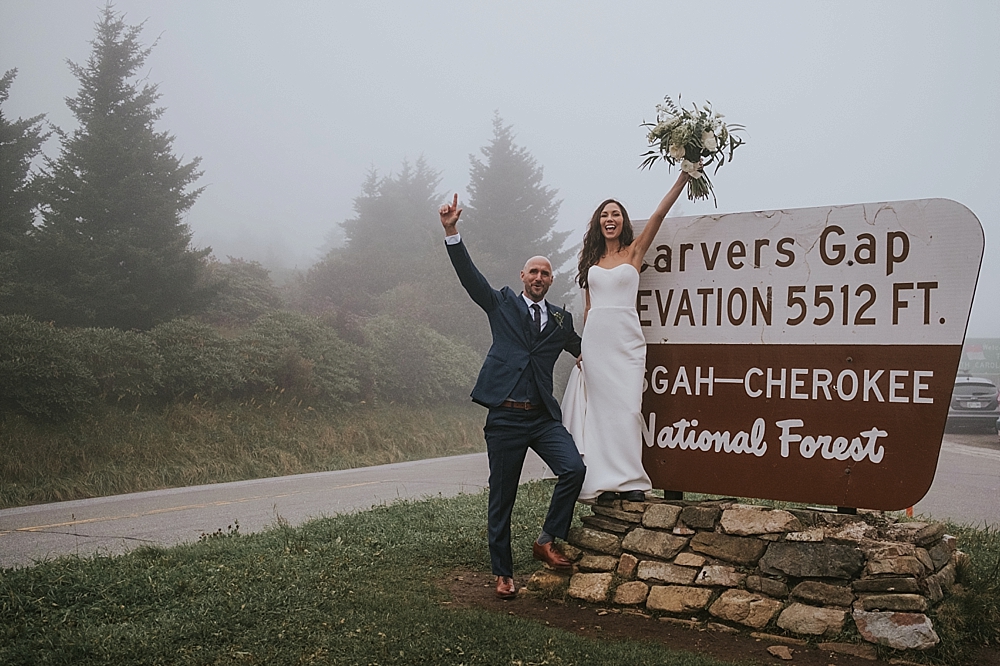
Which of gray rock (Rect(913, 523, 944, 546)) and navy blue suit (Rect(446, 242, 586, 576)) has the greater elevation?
navy blue suit (Rect(446, 242, 586, 576))

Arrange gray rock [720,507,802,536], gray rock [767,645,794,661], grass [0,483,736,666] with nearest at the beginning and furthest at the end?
grass [0,483,736,666], gray rock [767,645,794,661], gray rock [720,507,802,536]

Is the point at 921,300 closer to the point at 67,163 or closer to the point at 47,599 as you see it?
the point at 47,599

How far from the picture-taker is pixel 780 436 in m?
5.26

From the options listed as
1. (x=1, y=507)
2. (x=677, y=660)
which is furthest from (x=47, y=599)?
(x=1, y=507)

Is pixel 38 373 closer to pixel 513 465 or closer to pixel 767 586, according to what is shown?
pixel 513 465

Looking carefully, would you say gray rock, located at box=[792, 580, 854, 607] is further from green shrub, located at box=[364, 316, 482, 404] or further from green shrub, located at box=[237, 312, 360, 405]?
green shrub, located at box=[364, 316, 482, 404]

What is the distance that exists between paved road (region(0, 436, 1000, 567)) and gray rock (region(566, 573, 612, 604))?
391 cm

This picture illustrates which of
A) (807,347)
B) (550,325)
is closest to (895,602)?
(807,347)

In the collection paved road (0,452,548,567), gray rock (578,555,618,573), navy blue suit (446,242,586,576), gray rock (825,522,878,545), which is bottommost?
paved road (0,452,548,567)

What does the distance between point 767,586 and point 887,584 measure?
2.17 feet

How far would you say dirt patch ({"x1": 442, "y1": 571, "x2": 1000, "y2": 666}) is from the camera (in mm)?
4465

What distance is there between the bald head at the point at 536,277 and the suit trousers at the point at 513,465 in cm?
79

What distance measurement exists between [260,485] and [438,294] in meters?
19.0

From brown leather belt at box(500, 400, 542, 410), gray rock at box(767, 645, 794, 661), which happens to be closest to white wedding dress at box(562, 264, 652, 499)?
brown leather belt at box(500, 400, 542, 410)
